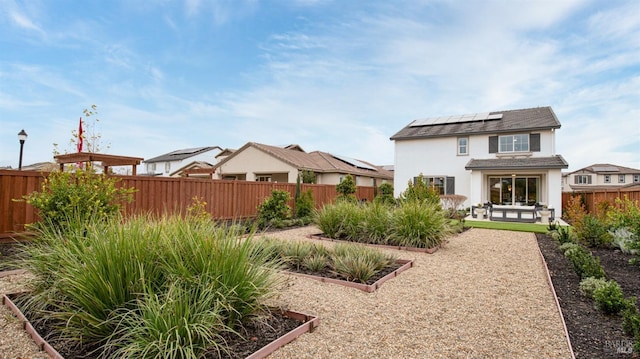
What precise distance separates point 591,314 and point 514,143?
755 inches

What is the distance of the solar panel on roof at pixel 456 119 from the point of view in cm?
2286

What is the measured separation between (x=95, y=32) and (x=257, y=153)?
16.2 m

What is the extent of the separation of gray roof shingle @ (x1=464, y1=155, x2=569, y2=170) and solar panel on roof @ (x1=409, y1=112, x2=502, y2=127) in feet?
12.8

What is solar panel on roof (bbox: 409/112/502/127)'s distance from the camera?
900 inches

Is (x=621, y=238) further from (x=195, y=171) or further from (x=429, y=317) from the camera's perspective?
(x=195, y=171)

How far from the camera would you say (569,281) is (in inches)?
216

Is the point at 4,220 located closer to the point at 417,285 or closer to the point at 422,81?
the point at 417,285

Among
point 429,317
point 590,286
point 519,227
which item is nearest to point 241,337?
point 429,317

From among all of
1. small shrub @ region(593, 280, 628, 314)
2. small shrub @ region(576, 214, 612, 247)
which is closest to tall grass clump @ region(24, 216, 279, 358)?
small shrub @ region(593, 280, 628, 314)

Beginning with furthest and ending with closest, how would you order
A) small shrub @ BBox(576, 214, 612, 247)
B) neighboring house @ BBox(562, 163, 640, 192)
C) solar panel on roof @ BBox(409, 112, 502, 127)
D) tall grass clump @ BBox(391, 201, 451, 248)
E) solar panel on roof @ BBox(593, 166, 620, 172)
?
solar panel on roof @ BBox(593, 166, 620, 172), neighboring house @ BBox(562, 163, 640, 192), solar panel on roof @ BBox(409, 112, 502, 127), small shrub @ BBox(576, 214, 612, 247), tall grass clump @ BBox(391, 201, 451, 248)

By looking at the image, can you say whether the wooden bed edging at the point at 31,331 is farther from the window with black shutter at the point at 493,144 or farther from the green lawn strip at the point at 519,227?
the window with black shutter at the point at 493,144

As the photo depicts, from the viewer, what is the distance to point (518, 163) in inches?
741

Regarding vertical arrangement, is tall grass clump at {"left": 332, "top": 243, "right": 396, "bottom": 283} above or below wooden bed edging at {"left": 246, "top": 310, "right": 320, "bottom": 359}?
above

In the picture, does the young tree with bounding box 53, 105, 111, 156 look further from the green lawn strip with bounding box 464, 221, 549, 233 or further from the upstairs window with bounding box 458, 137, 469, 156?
the upstairs window with bounding box 458, 137, 469, 156
